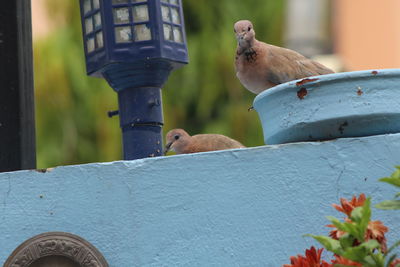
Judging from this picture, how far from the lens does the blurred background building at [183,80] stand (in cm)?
1267

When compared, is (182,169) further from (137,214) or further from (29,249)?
(29,249)

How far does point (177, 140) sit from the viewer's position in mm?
5715

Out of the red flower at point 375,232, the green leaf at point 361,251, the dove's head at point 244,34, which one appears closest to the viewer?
the green leaf at point 361,251

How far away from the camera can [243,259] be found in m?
3.96

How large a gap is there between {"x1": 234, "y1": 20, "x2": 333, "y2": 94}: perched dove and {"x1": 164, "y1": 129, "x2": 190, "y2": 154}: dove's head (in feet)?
1.61

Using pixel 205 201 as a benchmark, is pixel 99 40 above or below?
above

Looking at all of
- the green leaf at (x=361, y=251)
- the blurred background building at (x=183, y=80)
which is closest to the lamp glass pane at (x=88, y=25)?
the green leaf at (x=361, y=251)

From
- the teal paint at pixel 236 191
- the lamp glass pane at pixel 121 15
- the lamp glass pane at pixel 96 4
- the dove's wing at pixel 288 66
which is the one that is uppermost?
the lamp glass pane at pixel 96 4

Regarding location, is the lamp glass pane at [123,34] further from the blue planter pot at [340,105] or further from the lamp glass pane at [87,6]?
the blue planter pot at [340,105]

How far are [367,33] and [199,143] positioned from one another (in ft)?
30.2

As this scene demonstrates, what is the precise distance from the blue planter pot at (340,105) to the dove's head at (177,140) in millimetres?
1616

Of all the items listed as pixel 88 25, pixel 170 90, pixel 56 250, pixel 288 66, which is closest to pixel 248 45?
pixel 288 66

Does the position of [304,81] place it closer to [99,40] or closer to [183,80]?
[99,40]

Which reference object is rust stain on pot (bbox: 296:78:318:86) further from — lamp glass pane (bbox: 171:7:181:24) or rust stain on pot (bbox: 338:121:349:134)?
lamp glass pane (bbox: 171:7:181:24)
